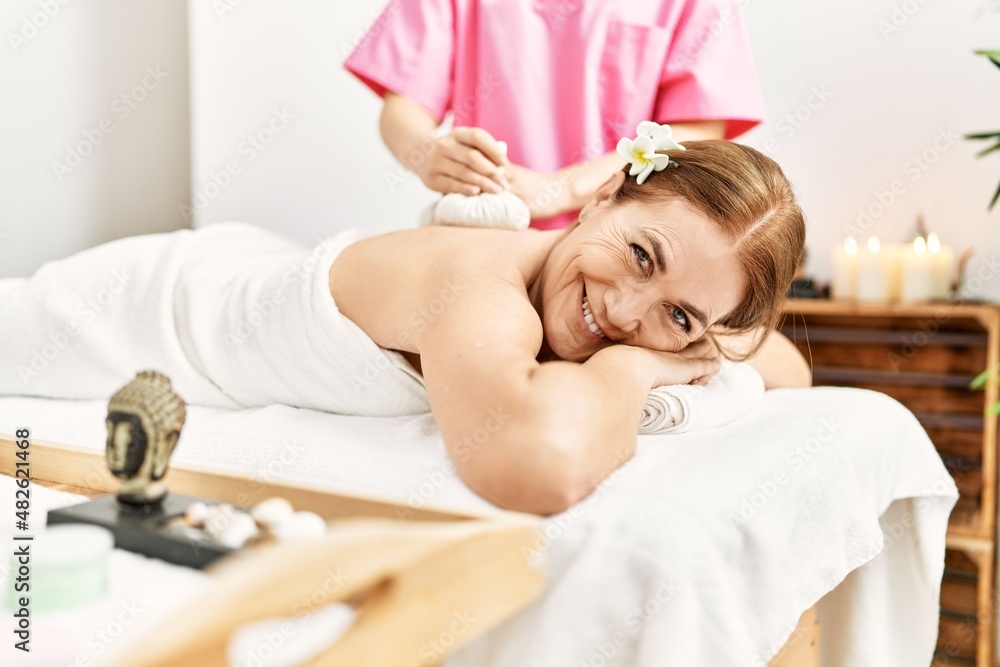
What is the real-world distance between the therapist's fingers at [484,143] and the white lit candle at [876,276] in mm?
1146

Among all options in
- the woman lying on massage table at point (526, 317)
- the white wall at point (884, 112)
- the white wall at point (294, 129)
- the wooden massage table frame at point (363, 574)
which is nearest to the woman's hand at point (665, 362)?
the woman lying on massage table at point (526, 317)

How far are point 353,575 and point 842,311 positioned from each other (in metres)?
1.84

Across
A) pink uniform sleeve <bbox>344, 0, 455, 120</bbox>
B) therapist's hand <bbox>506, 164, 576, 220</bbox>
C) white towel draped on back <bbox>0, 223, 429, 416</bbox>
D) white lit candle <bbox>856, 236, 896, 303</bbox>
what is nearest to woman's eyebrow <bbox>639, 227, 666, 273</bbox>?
white towel draped on back <bbox>0, 223, 429, 416</bbox>

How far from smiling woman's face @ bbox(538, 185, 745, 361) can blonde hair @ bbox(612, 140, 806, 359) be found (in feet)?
0.06

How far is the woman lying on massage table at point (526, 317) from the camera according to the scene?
929mm

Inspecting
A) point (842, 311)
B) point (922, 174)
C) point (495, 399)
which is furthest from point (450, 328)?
point (922, 174)

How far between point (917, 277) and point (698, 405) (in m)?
1.22

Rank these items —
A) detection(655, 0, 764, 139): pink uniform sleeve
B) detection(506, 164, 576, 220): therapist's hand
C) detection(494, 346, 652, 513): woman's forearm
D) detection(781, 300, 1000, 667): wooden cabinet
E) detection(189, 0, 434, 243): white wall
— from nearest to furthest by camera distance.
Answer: detection(494, 346, 652, 513): woman's forearm, detection(506, 164, 576, 220): therapist's hand, detection(655, 0, 764, 139): pink uniform sleeve, detection(781, 300, 1000, 667): wooden cabinet, detection(189, 0, 434, 243): white wall

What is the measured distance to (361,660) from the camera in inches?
25.1

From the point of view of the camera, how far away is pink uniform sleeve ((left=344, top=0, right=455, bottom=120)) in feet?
6.44

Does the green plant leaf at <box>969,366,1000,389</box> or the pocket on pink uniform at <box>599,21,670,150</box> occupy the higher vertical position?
the pocket on pink uniform at <box>599,21,670,150</box>

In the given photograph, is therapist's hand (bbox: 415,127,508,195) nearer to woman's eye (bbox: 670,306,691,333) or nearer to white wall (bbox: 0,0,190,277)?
woman's eye (bbox: 670,306,691,333)

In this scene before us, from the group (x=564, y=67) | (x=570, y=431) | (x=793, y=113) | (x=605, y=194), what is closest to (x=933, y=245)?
(x=793, y=113)

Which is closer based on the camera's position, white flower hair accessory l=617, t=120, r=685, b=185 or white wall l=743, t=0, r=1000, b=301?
white flower hair accessory l=617, t=120, r=685, b=185
